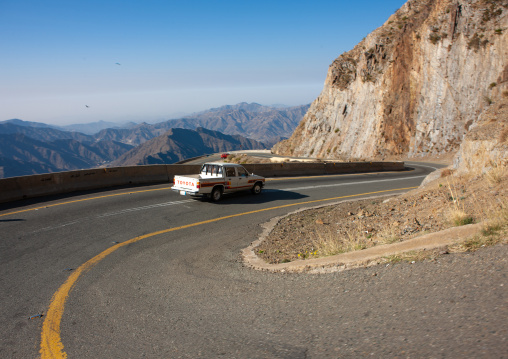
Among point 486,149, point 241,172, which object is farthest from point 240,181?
point 486,149

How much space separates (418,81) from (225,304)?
176ft

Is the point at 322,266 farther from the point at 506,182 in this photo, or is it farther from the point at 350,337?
the point at 506,182

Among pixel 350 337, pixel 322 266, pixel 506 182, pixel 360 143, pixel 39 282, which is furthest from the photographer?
pixel 360 143

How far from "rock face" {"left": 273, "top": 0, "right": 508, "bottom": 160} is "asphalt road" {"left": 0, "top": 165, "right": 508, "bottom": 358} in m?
Result: 43.4

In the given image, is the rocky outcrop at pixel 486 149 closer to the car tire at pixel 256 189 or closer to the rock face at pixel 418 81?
the car tire at pixel 256 189

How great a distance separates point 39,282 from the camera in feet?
21.0

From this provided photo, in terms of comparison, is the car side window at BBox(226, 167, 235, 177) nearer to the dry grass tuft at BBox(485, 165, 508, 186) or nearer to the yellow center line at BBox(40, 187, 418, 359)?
the yellow center line at BBox(40, 187, 418, 359)

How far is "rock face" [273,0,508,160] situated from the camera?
43844mm

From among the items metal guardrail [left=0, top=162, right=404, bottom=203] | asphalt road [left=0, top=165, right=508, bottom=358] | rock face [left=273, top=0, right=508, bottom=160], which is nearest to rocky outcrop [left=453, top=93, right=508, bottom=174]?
asphalt road [left=0, top=165, right=508, bottom=358]

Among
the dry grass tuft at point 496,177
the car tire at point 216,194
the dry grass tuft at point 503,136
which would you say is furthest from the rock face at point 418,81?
the car tire at point 216,194

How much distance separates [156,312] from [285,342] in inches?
84.1

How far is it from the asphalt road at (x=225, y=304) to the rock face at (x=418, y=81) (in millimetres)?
43438

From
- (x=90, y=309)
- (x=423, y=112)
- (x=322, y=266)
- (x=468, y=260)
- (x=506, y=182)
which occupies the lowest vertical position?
(x=90, y=309)

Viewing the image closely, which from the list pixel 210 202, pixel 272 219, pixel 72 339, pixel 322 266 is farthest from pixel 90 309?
pixel 210 202
